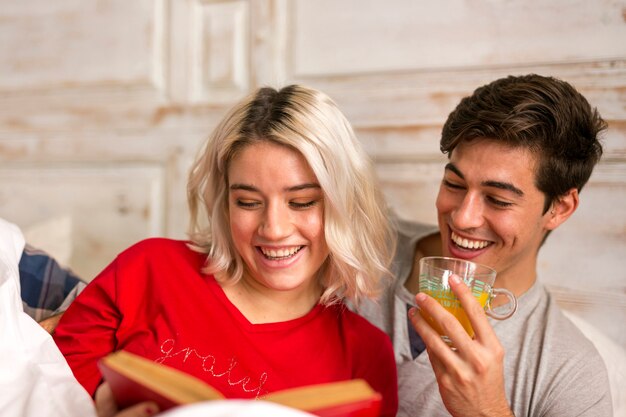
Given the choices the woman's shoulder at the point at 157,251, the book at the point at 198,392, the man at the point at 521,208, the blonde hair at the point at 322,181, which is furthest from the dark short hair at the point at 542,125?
the book at the point at 198,392

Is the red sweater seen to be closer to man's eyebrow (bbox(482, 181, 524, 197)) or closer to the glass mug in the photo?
the glass mug

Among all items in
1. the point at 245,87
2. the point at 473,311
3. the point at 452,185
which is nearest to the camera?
the point at 473,311

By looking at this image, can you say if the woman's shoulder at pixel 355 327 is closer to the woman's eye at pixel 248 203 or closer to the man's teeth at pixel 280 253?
the man's teeth at pixel 280 253

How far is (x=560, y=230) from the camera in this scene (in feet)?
5.83

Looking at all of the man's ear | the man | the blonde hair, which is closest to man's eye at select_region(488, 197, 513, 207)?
the man

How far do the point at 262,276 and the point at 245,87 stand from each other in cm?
94

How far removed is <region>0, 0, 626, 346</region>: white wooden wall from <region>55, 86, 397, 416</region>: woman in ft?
1.78

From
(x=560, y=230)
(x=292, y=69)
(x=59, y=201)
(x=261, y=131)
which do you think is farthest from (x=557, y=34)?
(x=59, y=201)

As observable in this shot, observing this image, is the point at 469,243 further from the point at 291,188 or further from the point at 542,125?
the point at 291,188

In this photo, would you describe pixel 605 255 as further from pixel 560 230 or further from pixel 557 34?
pixel 557 34

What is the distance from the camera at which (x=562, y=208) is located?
1.53m

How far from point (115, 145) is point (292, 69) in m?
0.75

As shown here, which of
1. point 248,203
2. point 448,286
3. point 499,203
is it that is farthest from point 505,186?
point 248,203

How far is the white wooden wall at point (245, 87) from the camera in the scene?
174 centimetres
